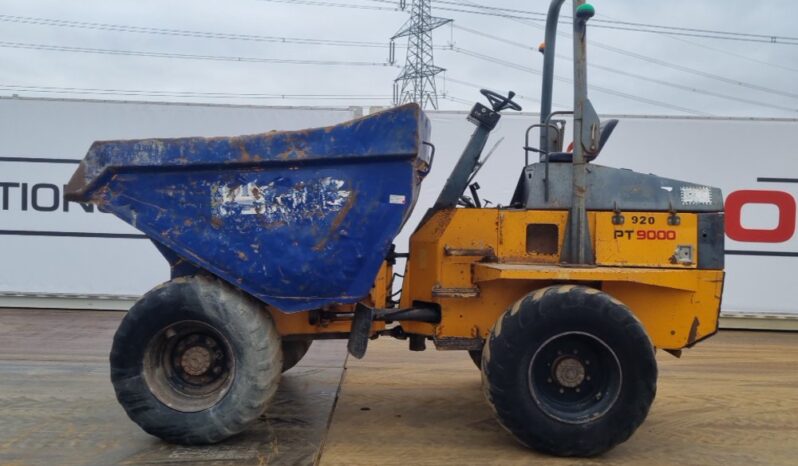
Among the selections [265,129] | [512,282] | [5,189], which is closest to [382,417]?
[512,282]

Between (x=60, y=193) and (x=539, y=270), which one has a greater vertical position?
(x=60, y=193)

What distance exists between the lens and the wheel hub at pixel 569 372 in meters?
→ 5.05

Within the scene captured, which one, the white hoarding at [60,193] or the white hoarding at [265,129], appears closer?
the white hoarding at [265,129]

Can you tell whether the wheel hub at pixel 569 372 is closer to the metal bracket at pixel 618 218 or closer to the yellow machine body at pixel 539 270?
the yellow machine body at pixel 539 270

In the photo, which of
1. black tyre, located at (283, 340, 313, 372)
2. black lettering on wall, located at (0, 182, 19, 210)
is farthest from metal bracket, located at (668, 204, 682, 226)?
black lettering on wall, located at (0, 182, 19, 210)

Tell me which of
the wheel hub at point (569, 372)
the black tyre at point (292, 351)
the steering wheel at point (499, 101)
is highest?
the steering wheel at point (499, 101)

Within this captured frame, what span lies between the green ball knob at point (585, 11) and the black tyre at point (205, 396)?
317 cm

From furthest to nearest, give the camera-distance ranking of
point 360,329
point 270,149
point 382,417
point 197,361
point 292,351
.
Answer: point 292,351 → point 382,417 → point 360,329 → point 197,361 → point 270,149

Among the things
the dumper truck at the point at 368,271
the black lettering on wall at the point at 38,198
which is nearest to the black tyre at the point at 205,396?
the dumper truck at the point at 368,271

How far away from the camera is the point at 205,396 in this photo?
5172 millimetres

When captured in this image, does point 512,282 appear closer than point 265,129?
Yes

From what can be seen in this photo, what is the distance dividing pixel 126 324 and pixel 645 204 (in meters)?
3.82

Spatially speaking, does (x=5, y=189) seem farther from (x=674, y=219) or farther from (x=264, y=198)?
(x=674, y=219)

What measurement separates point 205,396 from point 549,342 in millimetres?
2441
